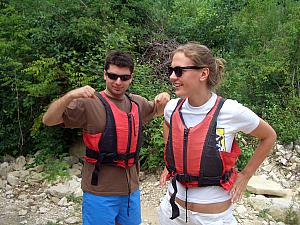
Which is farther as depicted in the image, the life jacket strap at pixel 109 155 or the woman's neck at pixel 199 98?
the life jacket strap at pixel 109 155

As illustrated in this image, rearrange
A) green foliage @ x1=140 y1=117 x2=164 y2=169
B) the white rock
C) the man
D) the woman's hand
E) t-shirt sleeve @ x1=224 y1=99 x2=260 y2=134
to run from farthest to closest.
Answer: green foliage @ x1=140 y1=117 x2=164 y2=169 → the white rock → the man → the woman's hand → t-shirt sleeve @ x1=224 y1=99 x2=260 y2=134

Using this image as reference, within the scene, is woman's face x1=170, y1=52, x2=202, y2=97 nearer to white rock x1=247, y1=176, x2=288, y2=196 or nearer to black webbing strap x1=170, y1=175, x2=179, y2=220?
black webbing strap x1=170, y1=175, x2=179, y2=220

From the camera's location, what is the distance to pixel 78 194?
469 centimetres

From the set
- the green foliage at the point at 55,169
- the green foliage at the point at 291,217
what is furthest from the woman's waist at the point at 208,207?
the green foliage at the point at 55,169

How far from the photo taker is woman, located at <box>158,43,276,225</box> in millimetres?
1994

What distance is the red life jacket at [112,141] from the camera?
2.52 metres

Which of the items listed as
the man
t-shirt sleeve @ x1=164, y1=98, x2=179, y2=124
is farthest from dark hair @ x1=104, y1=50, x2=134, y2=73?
t-shirt sleeve @ x1=164, y1=98, x2=179, y2=124

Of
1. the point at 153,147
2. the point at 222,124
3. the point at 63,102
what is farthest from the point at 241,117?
the point at 153,147

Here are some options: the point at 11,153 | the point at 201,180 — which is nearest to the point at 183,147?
the point at 201,180

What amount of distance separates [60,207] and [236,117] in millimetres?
3068

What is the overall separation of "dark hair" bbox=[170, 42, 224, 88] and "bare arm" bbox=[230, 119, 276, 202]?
0.32 meters

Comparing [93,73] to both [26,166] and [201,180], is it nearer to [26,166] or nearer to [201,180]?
[26,166]

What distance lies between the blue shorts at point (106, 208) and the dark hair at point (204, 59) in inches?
38.4

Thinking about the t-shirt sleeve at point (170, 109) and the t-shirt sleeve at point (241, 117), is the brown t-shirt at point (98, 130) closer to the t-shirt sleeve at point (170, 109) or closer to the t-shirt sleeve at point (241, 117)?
the t-shirt sleeve at point (170, 109)
